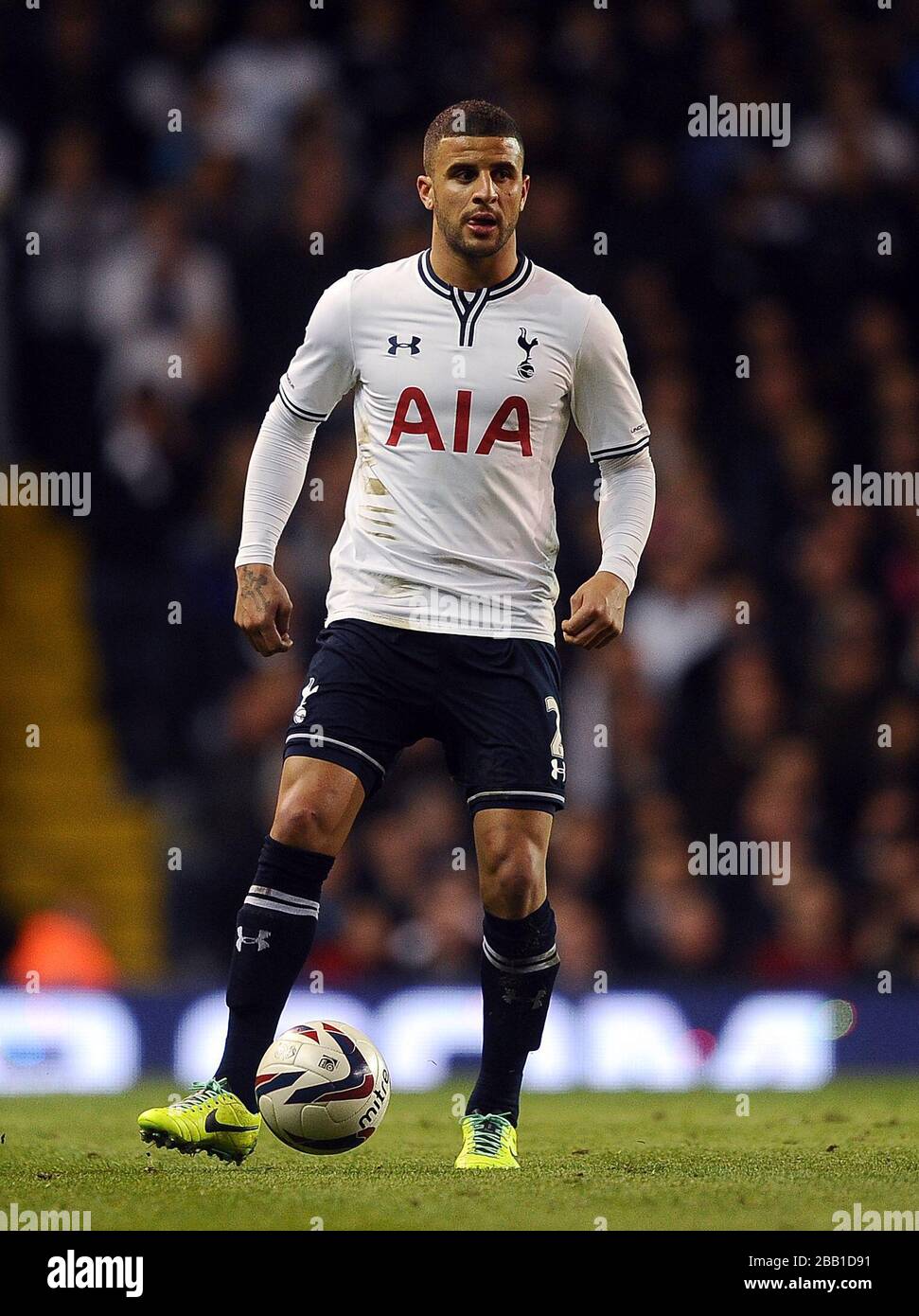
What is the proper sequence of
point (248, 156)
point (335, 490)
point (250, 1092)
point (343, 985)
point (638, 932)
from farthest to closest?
1. point (248, 156)
2. point (335, 490)
3. point (638, 932)
4. point (343, 985)
5. point (250, 1092)

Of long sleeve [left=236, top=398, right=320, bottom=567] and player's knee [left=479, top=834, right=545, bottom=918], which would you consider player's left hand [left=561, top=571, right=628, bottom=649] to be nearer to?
player's knee [left=479, top=834, right=545, bottom=918]

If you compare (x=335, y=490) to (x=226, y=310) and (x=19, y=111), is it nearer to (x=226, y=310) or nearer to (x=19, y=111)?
(x=226, y=310)

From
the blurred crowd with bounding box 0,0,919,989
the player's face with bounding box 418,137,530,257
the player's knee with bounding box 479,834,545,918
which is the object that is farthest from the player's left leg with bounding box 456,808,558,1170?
the blurred crowd with bounding box 0,0,919,989

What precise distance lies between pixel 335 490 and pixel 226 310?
4.26 ft

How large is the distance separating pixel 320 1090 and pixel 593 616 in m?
1.33

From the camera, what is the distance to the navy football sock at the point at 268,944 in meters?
5.29

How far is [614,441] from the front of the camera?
224 inches

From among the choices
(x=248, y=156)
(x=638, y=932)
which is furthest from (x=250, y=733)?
(x=248, y=156)

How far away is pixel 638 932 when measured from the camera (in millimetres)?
9570

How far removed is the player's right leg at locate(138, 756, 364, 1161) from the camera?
207 inches

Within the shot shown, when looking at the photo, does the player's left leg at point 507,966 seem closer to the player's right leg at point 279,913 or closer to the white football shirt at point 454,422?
the player's right leg at point 279,913

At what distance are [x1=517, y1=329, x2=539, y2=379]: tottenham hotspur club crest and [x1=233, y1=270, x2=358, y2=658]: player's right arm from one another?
1.47 ft

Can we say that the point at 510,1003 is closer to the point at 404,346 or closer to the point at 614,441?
the point at 614,441

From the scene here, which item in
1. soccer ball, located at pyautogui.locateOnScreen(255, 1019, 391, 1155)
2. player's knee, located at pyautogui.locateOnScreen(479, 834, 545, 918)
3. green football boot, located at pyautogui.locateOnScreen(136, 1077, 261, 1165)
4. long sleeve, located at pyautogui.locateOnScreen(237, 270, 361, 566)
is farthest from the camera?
long sleeve, located at pyautogui.locateOnScreen(237, 270, 361, 566)
